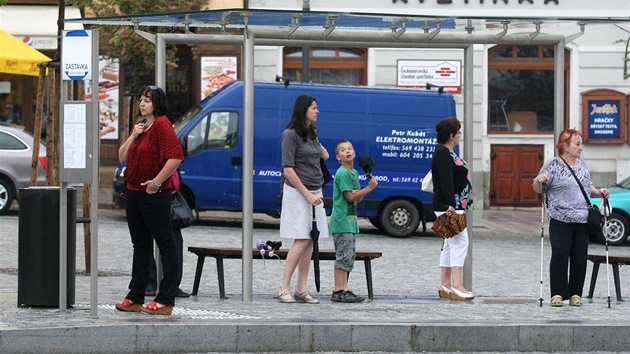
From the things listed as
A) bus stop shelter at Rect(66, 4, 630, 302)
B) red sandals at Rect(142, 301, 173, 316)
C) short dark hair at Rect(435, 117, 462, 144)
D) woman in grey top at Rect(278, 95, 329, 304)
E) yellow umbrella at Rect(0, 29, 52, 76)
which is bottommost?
red sandals at Rect(142, 301, 173, 316)

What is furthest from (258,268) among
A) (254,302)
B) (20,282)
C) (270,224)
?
(270,224)

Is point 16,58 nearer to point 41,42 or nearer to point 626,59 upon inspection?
point 41,42

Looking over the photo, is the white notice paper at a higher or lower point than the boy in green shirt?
higher

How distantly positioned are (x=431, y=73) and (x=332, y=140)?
734 centimetres

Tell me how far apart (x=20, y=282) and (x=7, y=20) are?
19.0m

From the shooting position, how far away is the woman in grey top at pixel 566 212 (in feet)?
35.4

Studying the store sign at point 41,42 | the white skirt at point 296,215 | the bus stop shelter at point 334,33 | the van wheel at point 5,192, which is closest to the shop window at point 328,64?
the store sign at point 41,42

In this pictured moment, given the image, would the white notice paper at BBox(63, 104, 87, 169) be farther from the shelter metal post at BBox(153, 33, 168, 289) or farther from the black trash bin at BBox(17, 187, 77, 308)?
the shelter metal post at BBox(153, 33, 168, 289)

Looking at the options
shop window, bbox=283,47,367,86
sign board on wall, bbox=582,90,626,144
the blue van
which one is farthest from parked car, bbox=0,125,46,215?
sign board on wall, bbox=582,90,626,144

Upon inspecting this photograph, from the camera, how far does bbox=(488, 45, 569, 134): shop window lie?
1087 inches

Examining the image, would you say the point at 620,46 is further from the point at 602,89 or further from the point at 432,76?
the point at 432,76

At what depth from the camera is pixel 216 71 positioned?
90.3ft

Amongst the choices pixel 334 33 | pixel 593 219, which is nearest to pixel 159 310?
pixel 334 33

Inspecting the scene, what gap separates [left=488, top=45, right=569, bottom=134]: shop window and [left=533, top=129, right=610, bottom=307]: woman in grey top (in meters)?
16.9
